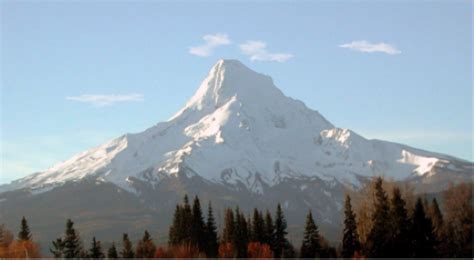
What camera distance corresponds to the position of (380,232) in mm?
91250

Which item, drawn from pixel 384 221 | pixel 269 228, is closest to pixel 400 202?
pixel 384 221

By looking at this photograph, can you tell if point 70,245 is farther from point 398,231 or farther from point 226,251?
point 398,231

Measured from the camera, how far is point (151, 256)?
4498 inches

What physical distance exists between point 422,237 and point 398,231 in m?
3.31

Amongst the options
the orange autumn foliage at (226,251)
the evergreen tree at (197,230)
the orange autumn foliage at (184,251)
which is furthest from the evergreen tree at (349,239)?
the evergreen tree at (197,230)

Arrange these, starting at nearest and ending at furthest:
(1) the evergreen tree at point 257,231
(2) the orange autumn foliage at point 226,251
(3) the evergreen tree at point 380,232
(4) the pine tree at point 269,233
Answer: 1. (3) the evergreen tree at point 380,232
2. (2) the orange autumn foliage at point 226,251
3. (1) the evergreen tree at point 257,231
4. (4) the pine tree at point 269,233

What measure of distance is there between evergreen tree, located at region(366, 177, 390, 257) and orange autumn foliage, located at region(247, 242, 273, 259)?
66.8 ft

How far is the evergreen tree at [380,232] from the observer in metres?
90.0

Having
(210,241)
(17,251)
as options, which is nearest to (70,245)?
(17,251)

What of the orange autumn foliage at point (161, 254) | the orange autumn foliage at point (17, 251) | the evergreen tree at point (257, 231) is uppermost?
the evergreen tree at point (257, 231)

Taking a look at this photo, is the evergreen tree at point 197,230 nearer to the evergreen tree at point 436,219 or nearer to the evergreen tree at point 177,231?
the evergreen tree at point 177,231

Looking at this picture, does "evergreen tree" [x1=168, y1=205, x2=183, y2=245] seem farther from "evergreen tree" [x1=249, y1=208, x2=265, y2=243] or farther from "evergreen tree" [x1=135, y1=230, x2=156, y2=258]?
"evergreen tree" [x1=249, y1=208, x2=265, y2=243]

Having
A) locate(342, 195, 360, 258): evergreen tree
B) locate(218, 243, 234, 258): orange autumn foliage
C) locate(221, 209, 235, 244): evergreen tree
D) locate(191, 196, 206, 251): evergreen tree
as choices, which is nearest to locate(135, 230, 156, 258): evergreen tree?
locate(191, 196, 206, 251): evergreen tree

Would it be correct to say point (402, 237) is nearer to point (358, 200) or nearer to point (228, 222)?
point (358, 200)
